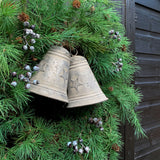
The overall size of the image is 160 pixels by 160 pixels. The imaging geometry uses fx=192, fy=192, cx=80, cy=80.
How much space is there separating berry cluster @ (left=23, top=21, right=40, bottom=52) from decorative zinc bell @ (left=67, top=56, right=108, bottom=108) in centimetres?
16

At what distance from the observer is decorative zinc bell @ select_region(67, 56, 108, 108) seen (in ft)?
1.93

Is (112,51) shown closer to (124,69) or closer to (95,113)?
(124,69)

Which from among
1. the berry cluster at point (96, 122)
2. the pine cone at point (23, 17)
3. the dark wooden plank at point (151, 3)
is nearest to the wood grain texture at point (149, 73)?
the dark wooden plank at point (151, 3)

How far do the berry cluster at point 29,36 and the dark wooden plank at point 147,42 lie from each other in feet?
2.90

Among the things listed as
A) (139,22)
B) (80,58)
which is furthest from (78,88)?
(139,22)

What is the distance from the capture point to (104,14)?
715mm

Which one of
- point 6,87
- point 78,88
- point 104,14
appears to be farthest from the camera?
point 104,14

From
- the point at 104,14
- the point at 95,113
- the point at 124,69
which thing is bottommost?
the point at 95,113

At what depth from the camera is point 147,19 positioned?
4.35ft

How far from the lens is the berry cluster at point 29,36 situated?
516 mm

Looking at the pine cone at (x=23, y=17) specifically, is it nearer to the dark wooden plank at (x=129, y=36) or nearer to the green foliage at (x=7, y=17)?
the green foliage at (x=7, y=17)

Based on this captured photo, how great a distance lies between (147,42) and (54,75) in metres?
0.99

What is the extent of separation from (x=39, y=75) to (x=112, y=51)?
12.8 inches

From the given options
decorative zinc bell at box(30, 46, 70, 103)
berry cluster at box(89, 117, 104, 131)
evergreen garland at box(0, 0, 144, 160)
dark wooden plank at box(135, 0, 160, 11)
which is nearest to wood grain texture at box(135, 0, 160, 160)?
dark wooden plank at box(135, 0, 160, 11)
